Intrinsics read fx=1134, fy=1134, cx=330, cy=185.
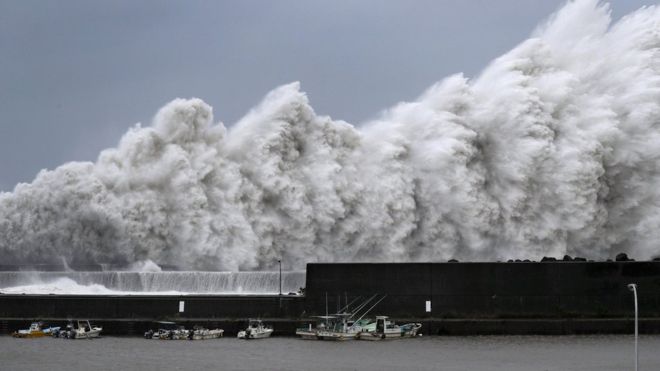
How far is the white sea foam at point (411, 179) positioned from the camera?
4738cm

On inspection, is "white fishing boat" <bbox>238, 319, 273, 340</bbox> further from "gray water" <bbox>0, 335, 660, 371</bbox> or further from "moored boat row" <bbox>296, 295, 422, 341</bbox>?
"moored boat row" <bbox>296, 295, 422, 341</bbox>

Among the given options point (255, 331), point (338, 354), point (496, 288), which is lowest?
point (338, 354)

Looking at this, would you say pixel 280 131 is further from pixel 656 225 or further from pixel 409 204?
pixel 656 225

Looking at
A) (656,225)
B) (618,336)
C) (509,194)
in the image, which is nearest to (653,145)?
(656,225)

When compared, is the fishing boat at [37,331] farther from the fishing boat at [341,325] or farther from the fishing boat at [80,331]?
the fishing boat at [341,325]

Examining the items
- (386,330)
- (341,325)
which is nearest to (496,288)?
(386,330)

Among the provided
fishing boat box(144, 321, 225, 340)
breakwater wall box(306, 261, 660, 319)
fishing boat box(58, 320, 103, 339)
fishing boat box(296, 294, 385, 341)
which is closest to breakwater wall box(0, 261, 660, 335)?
breakwater wall box(306, 261, 660, 319)

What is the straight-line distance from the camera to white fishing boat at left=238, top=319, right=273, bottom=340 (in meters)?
36.9

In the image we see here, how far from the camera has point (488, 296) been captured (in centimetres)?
3769

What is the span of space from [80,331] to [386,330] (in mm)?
10145

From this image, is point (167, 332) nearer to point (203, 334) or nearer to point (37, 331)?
point (203, 334)

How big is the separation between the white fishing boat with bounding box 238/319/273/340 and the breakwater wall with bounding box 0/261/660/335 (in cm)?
42

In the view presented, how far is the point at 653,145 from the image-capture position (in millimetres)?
48438

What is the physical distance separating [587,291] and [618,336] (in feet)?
6.05
